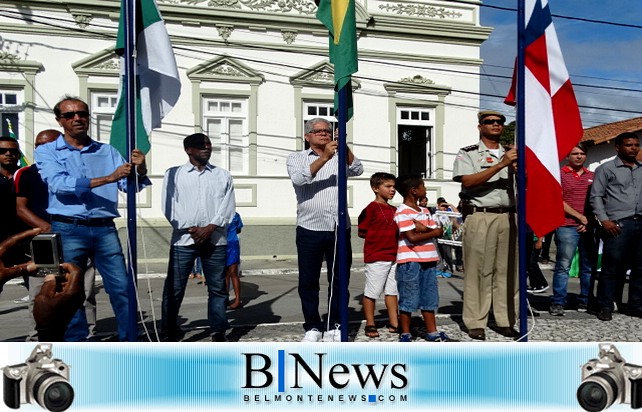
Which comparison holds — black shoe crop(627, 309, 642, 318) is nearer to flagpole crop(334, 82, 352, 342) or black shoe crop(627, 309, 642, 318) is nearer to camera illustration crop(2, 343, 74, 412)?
flagpole crop(334, 82, 352, 342)

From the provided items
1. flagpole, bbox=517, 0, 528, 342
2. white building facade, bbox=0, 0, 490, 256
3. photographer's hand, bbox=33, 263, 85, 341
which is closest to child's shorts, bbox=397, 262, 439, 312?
flagpole, bbox=517, 0, 528, 342

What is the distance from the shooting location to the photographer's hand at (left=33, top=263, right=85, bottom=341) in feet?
10.5

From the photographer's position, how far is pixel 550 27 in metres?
4.09

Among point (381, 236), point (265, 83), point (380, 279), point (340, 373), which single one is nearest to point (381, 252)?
point (381, 236)

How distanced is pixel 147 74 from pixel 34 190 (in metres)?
1.39

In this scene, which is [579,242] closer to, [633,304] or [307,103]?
[633,304]

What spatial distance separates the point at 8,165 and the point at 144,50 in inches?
75.6

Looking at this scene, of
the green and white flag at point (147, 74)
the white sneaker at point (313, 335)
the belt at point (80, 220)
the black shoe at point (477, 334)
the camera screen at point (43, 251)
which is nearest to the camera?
the camera screen at point (43, 251)

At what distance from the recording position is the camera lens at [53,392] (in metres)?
2.68

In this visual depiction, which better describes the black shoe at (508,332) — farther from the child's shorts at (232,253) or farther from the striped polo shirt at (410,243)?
the child's shorts at (232,253)

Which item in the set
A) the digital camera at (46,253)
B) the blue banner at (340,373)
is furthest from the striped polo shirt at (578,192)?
the digital camera at (46,253)

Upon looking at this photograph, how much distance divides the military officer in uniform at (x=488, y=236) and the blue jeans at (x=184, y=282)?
2121 mm

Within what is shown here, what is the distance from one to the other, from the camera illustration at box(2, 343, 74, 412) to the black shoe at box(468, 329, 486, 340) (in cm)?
342

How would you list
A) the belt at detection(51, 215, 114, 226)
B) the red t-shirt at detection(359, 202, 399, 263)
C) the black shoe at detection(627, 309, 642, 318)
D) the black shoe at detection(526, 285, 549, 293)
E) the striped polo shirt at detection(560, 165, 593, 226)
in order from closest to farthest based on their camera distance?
the belt at detection(51, 215, 114, 226)
the red t-shirt at detection(359, 202, 399, 263)
the black shoe at detection(627, 309, 642, 318)
the striped polo shirt at detection(560, 165, 593, 226)
the black shoe at detection(526, 285, 549, 293)
